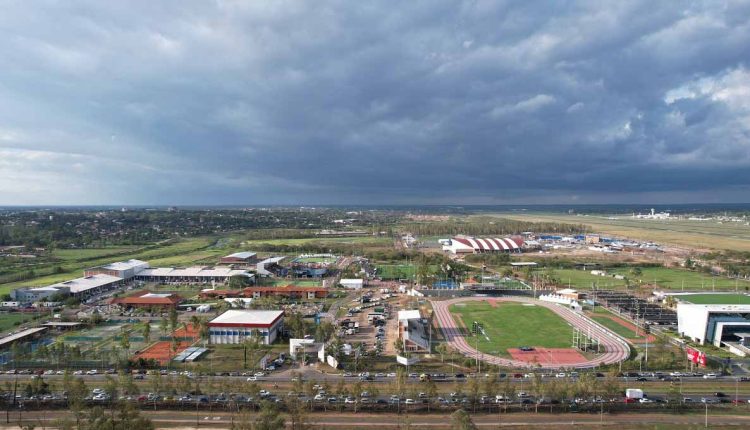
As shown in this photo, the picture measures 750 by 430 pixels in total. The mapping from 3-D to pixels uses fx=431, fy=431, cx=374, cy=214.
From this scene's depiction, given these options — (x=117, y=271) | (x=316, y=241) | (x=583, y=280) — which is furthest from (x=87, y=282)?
(x=583, y=280)

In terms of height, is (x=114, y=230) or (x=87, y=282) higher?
(x=114, y=230)

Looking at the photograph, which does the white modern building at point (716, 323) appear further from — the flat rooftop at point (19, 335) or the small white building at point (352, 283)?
the flat rooftop at point (19, 335)

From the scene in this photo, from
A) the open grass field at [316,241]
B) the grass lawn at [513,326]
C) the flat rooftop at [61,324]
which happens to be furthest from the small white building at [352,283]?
the open grass field at [316,241]

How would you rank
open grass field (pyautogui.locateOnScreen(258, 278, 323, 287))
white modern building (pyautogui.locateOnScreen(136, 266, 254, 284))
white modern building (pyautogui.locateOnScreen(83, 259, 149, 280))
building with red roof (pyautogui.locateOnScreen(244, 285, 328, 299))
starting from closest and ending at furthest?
building with red roof (pyautogui.locateOnScreen(244, 285, 328, 299)), white modern building (pyautogui.locateOnScreen(83, 259, 149, 280)), open grass field (pyautogui.locateOnScreen(258, 278, 323, 287)), white modern building (pyautogui.locateOnScreen(136, 266, 254, 284))

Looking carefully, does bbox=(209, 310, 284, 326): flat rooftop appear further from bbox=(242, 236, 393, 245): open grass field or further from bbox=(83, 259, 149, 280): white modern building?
bbox=(242, 236, 393, 245): open grass field

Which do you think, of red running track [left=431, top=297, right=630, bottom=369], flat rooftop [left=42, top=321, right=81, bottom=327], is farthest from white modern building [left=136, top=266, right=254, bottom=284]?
red running track [left=431, top=297, right=630, bottom=369]

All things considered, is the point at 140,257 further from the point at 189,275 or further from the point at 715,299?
the point at 715,299

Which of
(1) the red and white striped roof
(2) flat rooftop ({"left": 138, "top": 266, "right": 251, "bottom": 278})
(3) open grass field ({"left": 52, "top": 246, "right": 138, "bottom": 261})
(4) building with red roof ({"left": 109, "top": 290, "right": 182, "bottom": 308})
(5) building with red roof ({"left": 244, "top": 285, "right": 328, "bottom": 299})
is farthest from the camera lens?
(1) the red and white striped roof
